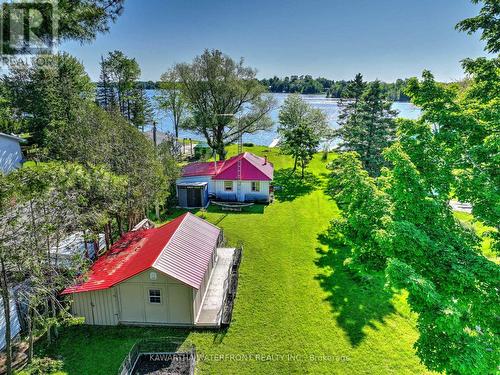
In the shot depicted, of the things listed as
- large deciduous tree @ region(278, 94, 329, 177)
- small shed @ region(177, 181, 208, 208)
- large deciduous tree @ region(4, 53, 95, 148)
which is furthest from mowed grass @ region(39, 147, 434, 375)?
large deciduous tree @ region(4, 53, 95, 148)

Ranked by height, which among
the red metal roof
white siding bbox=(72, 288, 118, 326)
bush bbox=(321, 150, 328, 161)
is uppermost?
the red metal roof

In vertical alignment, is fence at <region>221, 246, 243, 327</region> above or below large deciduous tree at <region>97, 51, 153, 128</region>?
below

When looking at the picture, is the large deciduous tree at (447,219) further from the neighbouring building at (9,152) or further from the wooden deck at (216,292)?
the neighbouring building at (9,152)

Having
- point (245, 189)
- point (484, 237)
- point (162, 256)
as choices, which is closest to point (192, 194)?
point (245, 189)

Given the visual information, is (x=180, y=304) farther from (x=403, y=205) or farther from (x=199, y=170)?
(x=199, y=170)

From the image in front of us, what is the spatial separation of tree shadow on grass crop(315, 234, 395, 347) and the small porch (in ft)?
13.9

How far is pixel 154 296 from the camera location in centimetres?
1180

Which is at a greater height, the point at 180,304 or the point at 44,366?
the point at 180,304

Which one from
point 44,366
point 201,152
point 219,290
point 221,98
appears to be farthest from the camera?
point 201,152

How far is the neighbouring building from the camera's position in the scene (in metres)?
23.8

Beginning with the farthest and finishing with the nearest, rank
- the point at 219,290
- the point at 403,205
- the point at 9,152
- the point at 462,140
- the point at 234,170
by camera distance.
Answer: the point at 234,170 → the point at 9,152 → the point at 219,290 → the point at 462,140 → the point at 403,205

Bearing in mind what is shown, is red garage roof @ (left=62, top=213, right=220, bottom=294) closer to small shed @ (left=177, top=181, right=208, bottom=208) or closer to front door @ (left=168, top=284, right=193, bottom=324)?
front door @ (left=168, top=284, right=193, bottom=324)

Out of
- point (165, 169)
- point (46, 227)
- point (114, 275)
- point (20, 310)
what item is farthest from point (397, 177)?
point (165, 169)

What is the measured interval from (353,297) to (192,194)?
50.0 ft
